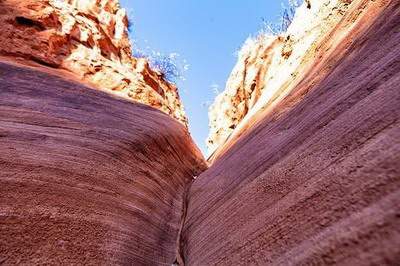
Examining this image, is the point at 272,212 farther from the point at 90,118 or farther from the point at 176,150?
the point at 176,150

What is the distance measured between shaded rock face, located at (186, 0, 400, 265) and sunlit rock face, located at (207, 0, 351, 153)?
58.1 inches

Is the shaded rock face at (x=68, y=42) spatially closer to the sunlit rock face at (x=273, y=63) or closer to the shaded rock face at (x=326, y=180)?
the sunlit rock face at (x=273, y=63)

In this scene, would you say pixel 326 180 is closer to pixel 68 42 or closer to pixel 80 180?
pixel 80 180

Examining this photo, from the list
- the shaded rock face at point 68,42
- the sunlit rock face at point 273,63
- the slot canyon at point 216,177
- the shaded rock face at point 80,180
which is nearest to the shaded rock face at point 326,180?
the slot canyon at point 216,177

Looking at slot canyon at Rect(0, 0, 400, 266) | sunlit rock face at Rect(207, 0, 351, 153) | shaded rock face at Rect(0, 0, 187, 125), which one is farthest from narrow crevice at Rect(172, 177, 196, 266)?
shaded rock face at Rect(0, 0, 187, 125)

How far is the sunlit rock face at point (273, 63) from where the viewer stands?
414 centimetres

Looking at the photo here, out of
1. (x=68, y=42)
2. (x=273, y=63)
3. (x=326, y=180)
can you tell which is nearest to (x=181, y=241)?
(x=326, y=180)

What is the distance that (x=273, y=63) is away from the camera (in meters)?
7.79

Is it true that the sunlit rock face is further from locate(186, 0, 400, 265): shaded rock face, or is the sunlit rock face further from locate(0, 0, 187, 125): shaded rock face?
locate(0, 0, 187, 125): shaded rock face

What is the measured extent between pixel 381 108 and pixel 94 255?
4.70ft

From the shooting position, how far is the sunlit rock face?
13.6ft

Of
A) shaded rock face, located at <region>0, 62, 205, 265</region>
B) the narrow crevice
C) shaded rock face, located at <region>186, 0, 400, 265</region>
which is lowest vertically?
the narrow crevice

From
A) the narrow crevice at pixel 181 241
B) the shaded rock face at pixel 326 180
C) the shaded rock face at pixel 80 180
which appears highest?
the shaded rock face at pixel 326 180

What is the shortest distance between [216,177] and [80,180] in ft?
3.52
